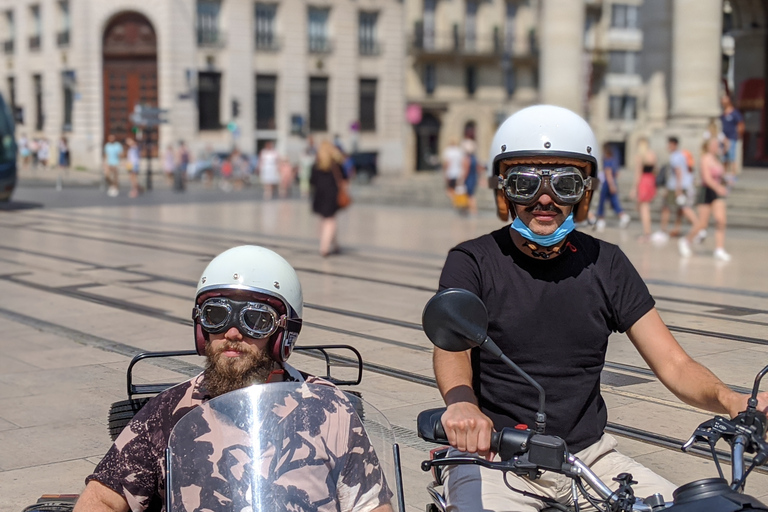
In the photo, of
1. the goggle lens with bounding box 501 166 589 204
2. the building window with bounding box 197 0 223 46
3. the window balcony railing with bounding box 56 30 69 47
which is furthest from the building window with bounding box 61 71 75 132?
the goggle lens with bounding box 501 166 589 204

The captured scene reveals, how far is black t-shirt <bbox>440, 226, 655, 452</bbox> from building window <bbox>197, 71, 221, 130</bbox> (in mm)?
46663

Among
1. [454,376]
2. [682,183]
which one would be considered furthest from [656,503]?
[682,183]

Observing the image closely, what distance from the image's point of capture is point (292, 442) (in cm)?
265

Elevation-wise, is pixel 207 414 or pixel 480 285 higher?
pixel 480 285

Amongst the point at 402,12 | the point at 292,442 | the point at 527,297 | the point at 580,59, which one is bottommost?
the point at 292,442

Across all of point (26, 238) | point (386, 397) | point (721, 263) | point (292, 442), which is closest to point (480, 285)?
point (292, 442)

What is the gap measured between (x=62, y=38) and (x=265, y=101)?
367 inches

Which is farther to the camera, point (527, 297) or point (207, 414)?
point (527, 297)

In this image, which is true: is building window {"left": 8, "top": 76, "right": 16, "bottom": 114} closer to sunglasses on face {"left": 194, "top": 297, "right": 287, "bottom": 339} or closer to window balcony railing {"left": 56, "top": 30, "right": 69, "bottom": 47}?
window balcony railing {"left": 56, "top": 30, "right": 69, "bottom": 47}

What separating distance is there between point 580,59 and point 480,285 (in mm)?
24883

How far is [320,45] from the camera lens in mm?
52625

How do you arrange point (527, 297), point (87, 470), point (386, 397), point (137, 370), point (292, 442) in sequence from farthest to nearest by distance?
1. point (137, 370)
2. point (386, 397)
3. point (87, 470)
4. point (527, 297)
5. point (292, 442)

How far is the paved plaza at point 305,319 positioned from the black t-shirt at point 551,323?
1.63 m

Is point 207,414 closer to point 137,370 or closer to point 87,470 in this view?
point 87,470
